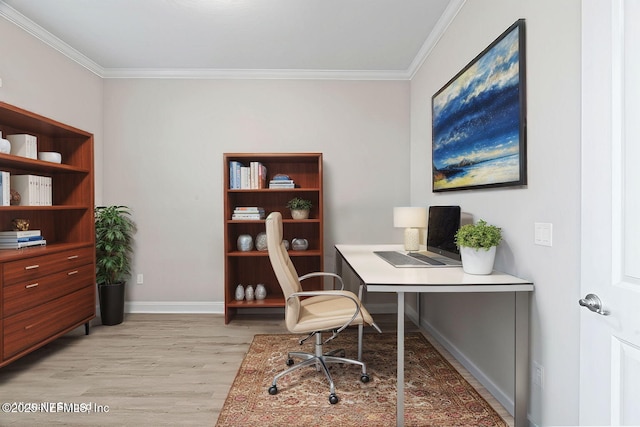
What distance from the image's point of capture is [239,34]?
3246mm

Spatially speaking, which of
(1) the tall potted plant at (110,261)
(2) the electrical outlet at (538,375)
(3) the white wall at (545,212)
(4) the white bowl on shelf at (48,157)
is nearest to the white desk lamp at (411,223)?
(3) the white wall at (545,212)

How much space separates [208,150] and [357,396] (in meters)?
3.01

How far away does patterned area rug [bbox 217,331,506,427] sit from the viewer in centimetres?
205

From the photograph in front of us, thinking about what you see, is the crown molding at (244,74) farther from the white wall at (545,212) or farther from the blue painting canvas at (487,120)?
the white wall at (545,212)

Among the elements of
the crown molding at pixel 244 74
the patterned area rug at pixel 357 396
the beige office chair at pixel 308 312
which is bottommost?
the patterned area rug at pixel 357 396

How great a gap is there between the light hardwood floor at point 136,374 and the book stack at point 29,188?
49.8 inches

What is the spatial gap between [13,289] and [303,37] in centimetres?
300

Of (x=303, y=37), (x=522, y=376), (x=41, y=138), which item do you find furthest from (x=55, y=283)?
(x=522, y=376)

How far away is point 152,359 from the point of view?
9.53ft

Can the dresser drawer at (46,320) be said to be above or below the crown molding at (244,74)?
below

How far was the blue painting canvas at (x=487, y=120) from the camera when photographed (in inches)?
77.7
